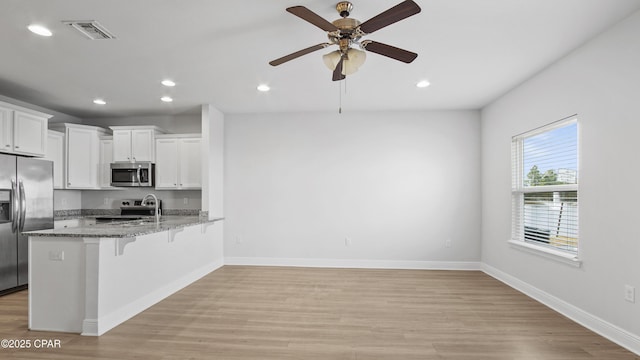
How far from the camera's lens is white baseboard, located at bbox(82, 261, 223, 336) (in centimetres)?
285

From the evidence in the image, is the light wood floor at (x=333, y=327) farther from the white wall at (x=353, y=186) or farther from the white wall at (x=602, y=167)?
the white wall at (x=353, y=186)

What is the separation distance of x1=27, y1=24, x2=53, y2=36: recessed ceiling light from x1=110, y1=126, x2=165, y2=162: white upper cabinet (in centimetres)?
265

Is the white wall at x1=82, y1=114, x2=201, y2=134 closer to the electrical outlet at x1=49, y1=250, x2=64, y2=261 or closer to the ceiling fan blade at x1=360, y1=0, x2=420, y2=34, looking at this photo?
the electrical outlet at x1=49, y1=250, x2=64, y2=261

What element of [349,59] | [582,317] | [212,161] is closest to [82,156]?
[212,161]

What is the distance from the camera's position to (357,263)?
216 inches

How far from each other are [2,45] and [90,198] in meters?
3.45

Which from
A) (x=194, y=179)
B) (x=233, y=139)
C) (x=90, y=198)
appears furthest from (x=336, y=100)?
(x=90, y=198)

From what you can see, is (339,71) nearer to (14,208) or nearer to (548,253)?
(548,253)

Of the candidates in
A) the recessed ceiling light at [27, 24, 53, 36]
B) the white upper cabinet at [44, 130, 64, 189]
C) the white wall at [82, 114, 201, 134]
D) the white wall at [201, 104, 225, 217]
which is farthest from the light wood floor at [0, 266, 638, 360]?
the white wall at [82, 114, 201, 134]

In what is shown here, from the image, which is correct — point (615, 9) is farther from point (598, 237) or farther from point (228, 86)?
point (228, 86)

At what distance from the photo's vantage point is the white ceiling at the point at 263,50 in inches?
98.0

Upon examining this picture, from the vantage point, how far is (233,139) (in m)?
5.75
